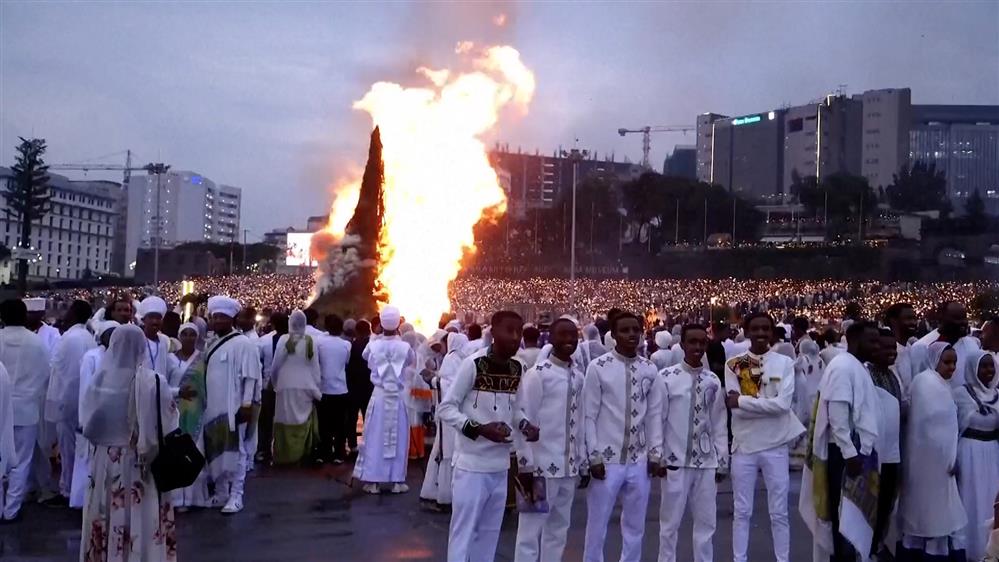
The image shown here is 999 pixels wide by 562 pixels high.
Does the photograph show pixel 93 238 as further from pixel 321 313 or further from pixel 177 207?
pixel 321 313

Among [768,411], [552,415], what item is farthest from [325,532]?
[768,411]

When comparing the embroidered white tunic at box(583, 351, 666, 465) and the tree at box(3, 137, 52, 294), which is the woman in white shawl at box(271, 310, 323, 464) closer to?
the embroidered white tunic at box(583, 351, 666, 465)

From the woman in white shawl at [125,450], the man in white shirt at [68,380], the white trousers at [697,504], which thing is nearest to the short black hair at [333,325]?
the man in white shirt at [68,380]

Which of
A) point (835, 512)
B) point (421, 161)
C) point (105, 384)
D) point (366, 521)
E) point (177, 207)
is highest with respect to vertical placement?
point (177, 207)

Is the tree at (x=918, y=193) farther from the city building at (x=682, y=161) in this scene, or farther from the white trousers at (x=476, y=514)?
the white trousers at (x=476, y=514)

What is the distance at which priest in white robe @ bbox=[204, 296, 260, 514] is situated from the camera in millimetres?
10008

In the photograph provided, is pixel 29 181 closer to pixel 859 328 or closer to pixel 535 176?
pixel 535 176

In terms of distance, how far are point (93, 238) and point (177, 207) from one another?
61958 millimetres

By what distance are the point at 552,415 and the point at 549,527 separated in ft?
2.65

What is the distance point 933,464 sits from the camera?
702 centimetres

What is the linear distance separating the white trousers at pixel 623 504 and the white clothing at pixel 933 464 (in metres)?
1.96

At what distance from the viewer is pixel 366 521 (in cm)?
983

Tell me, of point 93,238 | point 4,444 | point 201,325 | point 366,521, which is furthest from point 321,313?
point 93,238

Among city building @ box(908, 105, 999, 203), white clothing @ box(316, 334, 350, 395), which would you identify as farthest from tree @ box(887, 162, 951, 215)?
white clothing @ box(316, 334, 350, 395)
